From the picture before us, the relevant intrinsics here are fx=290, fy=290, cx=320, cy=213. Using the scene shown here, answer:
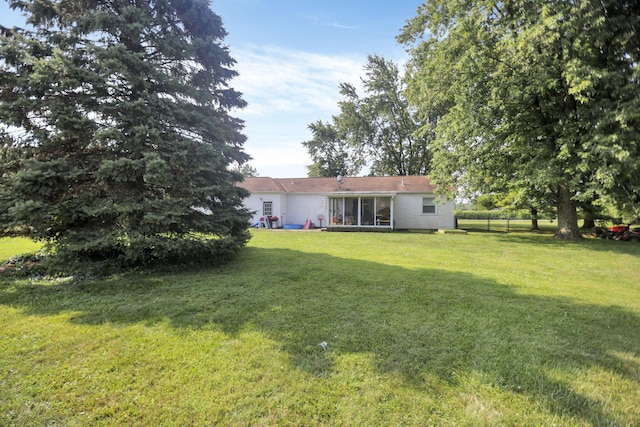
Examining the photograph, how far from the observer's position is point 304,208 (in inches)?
877

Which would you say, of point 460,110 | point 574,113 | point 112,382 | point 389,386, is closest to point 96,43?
point 112,382

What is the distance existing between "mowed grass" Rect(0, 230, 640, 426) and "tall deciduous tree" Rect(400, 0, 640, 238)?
5555 millimetres

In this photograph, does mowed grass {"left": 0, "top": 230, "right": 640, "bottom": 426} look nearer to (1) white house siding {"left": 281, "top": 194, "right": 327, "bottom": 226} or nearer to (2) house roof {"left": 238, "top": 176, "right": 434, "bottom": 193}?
(2) house roof {"left": 238, "top": 176, "right": 434, "bottom": 193}

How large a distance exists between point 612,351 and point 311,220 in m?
19.1

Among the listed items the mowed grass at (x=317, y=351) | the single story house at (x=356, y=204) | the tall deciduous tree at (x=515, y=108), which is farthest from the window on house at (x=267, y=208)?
the mowed grass at (x=317, y=351)

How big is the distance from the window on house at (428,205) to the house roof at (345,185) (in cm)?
58

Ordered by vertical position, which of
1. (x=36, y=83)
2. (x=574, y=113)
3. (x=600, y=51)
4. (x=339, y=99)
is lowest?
(x=600, y=51)

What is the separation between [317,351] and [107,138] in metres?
6.19

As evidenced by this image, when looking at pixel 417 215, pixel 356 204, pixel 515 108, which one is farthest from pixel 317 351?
pixel 417 215

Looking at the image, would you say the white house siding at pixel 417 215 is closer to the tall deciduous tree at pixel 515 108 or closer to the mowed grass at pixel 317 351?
the tall deciduous tree at pixel 515 108

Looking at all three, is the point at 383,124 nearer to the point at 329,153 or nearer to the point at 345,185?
the point at 329,153

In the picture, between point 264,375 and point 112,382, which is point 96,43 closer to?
point 112,382

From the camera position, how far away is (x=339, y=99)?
3406 cm

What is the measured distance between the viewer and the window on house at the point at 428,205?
20.2 metres
